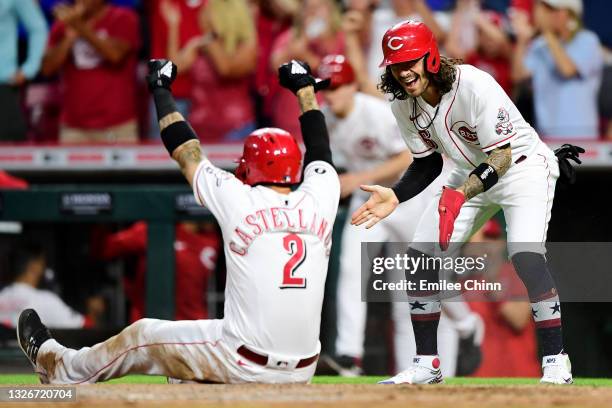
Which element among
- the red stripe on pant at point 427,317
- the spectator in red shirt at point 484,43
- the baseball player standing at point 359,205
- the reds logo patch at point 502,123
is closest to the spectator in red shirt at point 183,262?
the baseball player standing at point 359,205

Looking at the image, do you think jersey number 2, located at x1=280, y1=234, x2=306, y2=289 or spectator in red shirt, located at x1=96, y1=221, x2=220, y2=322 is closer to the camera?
jersey number 2, located at x1=280, y1=234, x2=306, y2=289

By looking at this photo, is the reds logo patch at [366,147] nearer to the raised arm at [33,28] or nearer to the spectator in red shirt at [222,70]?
the spectator in red shirt at [222,70]

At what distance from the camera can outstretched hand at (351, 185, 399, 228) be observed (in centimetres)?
525

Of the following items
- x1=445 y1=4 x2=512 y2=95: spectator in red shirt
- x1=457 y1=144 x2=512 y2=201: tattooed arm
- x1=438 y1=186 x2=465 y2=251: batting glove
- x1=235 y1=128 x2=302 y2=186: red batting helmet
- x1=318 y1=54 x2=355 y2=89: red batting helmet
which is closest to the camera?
x1=235 y1=128 x2=302 y2=186: red batting helmet

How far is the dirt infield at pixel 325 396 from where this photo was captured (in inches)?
165

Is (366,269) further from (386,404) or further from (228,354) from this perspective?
(386,404)

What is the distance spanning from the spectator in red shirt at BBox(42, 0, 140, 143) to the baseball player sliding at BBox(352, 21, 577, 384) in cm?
339

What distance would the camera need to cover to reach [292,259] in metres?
4.82

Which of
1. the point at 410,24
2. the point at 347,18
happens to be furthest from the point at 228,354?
the point at 347,18

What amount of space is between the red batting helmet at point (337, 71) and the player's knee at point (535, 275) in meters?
2.53

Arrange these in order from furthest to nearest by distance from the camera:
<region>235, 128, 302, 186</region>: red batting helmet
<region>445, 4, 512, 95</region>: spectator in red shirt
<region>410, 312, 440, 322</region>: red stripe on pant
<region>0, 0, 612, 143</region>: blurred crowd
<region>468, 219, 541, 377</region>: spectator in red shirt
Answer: <region>445, 4, 512, 95</region>: spectator in red shirt
<region>0, 0, 612, 143</region>: blurred crowd
<region>468, 219, 541, 377</region>: spectator in red shirt
<region>410, 312, 440, 322</region>: red stripe on pant
<region>235, 128, 302, 186</region>: red batting helmet

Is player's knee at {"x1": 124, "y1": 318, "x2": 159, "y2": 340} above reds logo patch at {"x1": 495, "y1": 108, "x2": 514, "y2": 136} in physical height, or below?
below

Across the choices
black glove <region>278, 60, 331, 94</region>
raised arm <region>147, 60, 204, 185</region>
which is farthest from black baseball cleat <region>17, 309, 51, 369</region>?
black glove <region>278, 60, 331, 94</region>

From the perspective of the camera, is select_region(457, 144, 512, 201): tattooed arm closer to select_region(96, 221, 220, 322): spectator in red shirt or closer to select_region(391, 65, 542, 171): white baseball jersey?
select_region(391, 65, 542, 171): white baseball jersey
